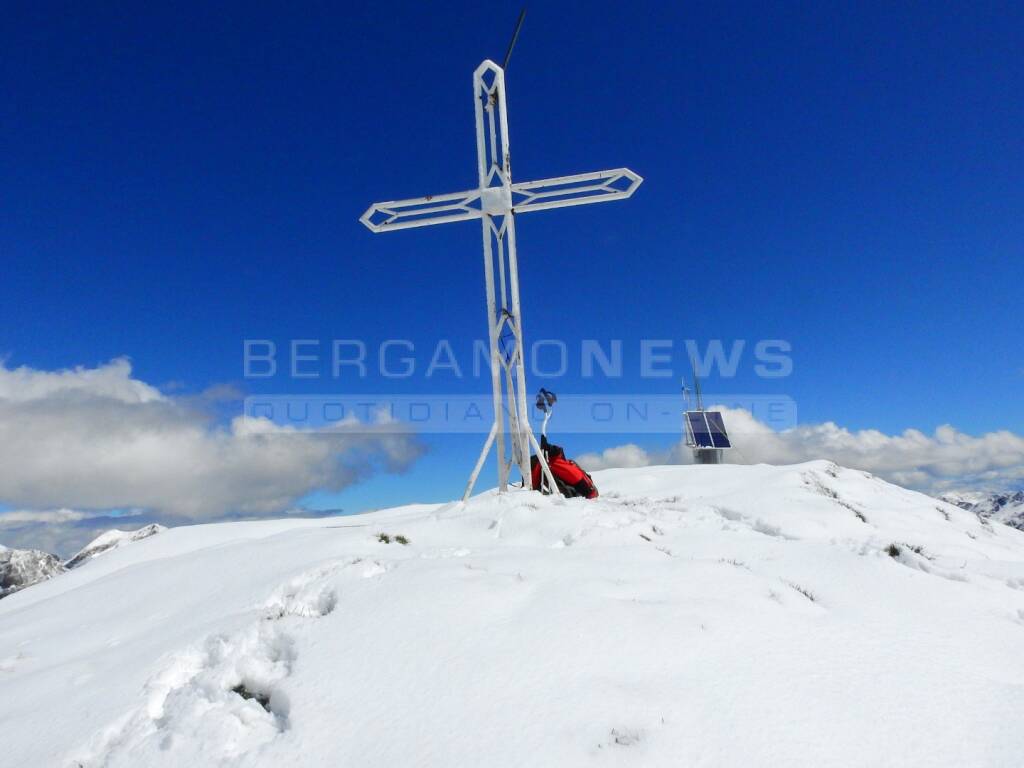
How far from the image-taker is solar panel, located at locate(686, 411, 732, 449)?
23422 mm

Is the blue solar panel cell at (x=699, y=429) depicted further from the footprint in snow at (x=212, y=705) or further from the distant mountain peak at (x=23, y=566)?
the distant mountain peak at (x=23, y=566)

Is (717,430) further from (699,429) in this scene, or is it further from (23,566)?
(23,566)

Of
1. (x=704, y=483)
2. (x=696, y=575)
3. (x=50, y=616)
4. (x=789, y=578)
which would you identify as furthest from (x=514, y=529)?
(x=704, y=483)

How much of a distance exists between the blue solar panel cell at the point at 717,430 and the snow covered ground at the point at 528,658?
16.7 m

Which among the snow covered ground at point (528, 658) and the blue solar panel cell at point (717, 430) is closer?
the snow covered ground at point (528, 658)

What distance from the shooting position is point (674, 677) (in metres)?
3.28

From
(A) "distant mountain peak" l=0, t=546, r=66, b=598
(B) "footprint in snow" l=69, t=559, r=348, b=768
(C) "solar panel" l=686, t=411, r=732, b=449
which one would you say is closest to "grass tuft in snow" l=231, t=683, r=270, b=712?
(B) "footprint in snow" l=69, t=559, r=348, b=768

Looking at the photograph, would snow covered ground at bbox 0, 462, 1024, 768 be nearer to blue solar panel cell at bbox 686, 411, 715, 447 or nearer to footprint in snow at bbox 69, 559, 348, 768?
footprint in snow at bbox 69, 559, 348, 768

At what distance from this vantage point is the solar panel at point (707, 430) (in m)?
23.4

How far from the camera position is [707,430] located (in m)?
24.1

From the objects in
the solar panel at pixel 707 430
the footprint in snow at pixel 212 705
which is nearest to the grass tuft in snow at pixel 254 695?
the footprint in snow at pixel 212 705

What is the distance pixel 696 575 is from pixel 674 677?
6.56 feet

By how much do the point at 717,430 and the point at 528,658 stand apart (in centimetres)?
2253

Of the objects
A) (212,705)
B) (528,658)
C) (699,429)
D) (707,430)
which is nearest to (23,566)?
(699,429)
